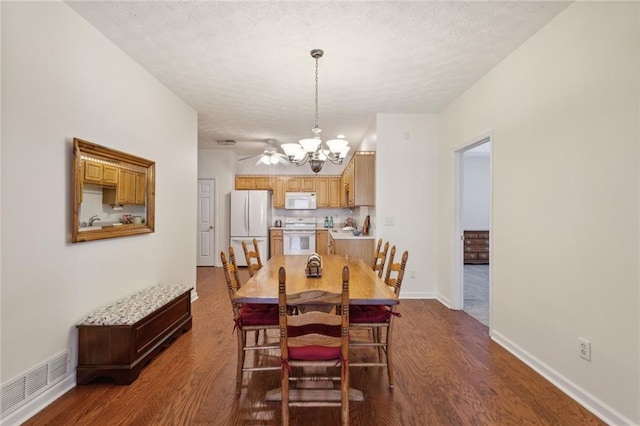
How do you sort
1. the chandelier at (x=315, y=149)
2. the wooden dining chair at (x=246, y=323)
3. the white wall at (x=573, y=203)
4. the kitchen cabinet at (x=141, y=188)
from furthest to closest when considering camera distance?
the kitchen cabinet at (x=141, y=188) → the chandelier at (x=315, y=149) → the wooden dining chair at (x=246, y=323) → the white wall at (x=573, y=203)

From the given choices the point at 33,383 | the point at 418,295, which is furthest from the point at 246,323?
the point at 418,295

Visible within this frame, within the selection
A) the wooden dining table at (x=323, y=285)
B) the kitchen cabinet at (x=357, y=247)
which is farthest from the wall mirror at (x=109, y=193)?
the kitchen cabinet at (x=357, y=247)

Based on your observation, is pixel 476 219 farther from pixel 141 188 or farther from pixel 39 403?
pixel 39 403

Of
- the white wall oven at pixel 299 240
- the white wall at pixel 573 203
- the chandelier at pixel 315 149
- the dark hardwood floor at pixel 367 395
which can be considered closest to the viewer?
the white wall at pixel 573 203

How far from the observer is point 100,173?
8.04ft

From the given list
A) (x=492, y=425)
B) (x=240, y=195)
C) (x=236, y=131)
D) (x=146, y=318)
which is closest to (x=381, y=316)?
(x=492, y=425)

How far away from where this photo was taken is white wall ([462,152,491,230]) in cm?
764

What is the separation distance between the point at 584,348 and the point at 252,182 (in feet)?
21.0

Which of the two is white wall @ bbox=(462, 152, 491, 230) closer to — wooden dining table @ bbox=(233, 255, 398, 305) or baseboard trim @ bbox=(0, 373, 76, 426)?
wooden dining table @ bbox=(233, 255, 398, 305)

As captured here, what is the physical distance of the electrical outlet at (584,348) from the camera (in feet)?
6.43

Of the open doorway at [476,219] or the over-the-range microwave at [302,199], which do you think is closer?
the open doorway at [476,219]

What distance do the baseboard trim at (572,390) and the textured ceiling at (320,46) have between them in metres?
2.60

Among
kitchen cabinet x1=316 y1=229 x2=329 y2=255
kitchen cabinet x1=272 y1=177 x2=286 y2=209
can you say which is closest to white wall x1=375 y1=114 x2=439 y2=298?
kitchen cabinet x1=316 y1=229 x2=329 y2=255

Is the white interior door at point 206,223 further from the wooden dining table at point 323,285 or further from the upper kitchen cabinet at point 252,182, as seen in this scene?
the wooden dining table at point 323,285
